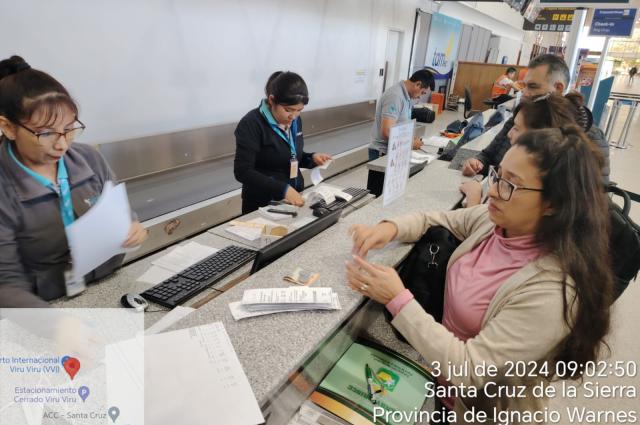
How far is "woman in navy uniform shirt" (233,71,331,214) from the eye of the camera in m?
2.30

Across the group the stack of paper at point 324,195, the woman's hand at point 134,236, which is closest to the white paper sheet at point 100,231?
the woman's hand at point 134,236

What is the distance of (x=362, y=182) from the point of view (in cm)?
586

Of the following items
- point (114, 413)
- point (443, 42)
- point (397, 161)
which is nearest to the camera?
point (114, 413)

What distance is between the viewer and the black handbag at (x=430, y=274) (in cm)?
148

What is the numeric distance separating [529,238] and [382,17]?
731cm

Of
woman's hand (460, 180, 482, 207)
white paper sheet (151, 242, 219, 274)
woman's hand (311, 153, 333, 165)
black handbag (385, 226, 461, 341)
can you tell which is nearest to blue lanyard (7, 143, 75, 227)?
white paper sheet (151, 242, 219, 274)

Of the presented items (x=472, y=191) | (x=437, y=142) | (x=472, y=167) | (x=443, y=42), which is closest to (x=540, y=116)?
(x=472, y=191)

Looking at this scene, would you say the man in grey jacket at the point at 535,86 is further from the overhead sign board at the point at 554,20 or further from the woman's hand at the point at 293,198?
the overhead sign board at the point at 554,20

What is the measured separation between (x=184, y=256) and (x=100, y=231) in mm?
518

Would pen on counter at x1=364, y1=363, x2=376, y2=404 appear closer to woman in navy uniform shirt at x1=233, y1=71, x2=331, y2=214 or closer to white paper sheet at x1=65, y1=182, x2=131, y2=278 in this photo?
white paper sheet at x1=65, y1=182, x2=131, y2=278

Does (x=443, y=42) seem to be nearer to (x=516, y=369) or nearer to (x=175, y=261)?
(x=175, y=261)

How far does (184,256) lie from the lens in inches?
68.6

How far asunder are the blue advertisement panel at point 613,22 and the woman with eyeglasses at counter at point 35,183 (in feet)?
23.9

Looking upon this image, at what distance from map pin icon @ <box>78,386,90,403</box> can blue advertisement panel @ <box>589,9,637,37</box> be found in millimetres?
7621
